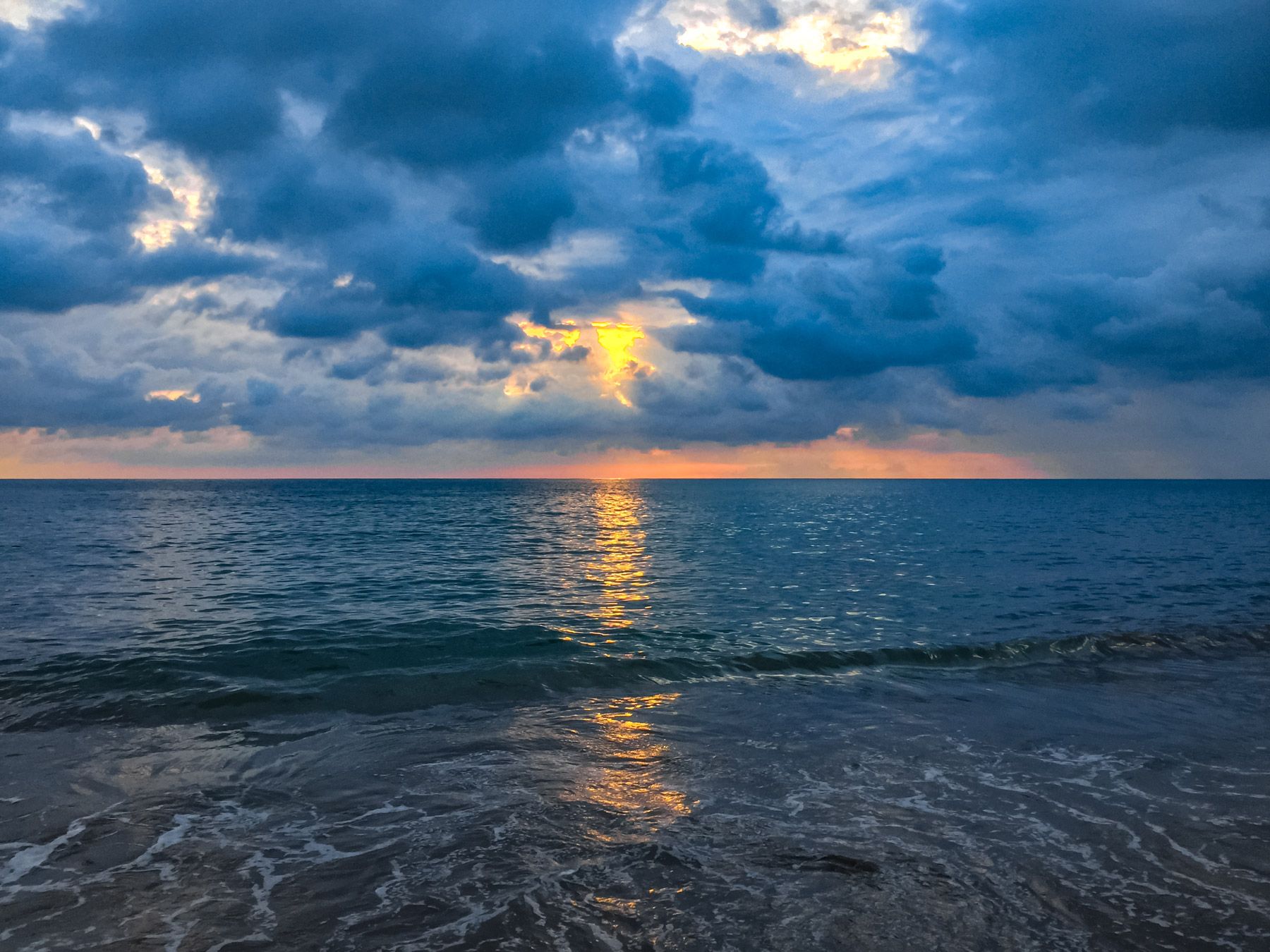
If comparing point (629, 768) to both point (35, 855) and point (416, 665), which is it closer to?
point (35, 855)

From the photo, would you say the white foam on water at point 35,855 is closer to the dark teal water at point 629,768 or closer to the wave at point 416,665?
the dark teal water at point 629,768

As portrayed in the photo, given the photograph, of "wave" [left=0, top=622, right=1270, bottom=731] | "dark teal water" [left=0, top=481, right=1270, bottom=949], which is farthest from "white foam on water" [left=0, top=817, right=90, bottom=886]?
"wave" [left=0, top=622, right=1270, bottom=731]

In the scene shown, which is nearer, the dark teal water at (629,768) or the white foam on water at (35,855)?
the dark teal water at (629,768)

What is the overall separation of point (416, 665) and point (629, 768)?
33.6ft

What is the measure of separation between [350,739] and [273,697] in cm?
428

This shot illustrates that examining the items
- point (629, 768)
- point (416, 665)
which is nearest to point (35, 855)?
point (629, 768)

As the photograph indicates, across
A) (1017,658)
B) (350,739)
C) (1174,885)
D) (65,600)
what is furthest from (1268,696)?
(65,600)

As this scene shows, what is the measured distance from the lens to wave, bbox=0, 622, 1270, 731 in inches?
711

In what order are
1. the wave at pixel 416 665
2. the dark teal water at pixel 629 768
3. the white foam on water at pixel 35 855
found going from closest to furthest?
the dark teal water at pixel 629 768 < the white foam on water at pixel 35 855 < the wave at pixel 416 665

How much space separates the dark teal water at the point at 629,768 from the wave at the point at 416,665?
145 millimetres

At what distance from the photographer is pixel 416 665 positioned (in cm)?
2169

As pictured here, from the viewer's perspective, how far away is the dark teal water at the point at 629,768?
891cm

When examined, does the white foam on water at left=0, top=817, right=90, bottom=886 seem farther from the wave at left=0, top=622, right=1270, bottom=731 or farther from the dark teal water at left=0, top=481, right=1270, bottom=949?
the wave at left=0, top=622, right=1270, bottom=731

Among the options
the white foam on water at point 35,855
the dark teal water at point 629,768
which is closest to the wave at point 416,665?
the dark teal water at point 629,768
